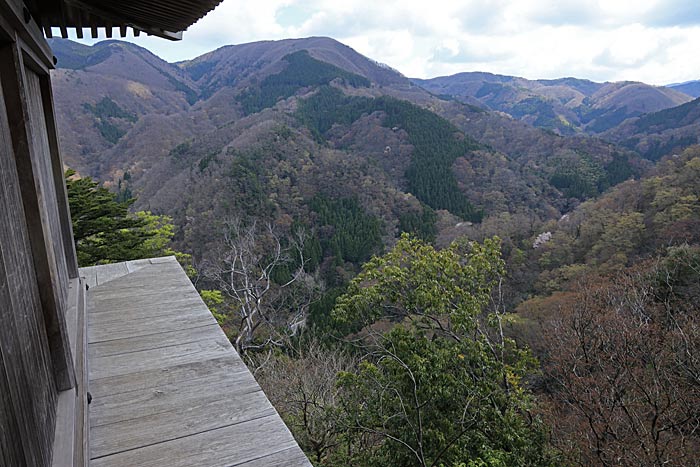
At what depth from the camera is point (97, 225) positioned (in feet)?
32.2

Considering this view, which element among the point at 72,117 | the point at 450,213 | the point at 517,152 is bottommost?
the point at 450,213

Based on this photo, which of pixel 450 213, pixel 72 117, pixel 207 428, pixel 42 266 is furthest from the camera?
pixel 72 117

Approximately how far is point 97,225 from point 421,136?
156ft

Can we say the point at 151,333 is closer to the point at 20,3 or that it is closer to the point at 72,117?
the point at 20,3

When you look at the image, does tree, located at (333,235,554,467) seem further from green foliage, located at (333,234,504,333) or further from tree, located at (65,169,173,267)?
tree, located at (65,169,173,267)

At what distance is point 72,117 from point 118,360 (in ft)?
220

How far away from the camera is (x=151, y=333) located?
92.7 inches

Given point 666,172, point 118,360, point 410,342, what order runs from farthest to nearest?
point 666,172, point 410,342, point 118,360

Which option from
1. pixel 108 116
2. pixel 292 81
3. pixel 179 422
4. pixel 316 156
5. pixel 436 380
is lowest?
pixel 316 156

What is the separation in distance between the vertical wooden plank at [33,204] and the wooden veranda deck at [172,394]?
33 cm

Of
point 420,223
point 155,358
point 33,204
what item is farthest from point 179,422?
point 420,223

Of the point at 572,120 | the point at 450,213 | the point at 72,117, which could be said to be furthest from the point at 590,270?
the point at 572,120

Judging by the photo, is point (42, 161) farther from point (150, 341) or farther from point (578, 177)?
point (578, 177)

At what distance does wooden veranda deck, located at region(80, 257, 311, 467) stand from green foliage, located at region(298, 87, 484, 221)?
4065 cm
